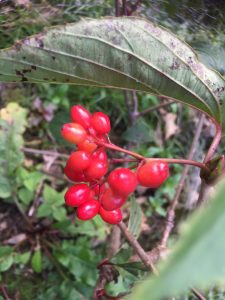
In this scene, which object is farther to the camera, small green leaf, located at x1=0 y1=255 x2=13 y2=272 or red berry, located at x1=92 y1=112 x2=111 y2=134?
small green leaf, located at x1=0 y1=255 x2=13 y2=272

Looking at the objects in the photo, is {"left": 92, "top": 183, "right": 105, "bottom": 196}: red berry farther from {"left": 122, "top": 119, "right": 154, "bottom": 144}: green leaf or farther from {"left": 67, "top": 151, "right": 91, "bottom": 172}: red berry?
{"left": 122, "top": 119, "right": 154, "bottom": 144}: green leaf

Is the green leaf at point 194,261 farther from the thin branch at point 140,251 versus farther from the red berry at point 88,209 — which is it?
the thin branch at point 140,251

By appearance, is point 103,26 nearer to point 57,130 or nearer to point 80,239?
point 57,130

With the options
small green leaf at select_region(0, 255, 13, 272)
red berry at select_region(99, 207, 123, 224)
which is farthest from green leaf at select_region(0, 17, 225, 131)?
small green leaf at select_region(0, 255, 13, 272)

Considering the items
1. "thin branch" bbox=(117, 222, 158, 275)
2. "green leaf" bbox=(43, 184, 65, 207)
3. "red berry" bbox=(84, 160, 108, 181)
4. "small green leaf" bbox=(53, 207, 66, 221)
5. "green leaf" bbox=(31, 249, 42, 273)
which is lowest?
"green leaf" bbox=(31, 249, 42, 273)

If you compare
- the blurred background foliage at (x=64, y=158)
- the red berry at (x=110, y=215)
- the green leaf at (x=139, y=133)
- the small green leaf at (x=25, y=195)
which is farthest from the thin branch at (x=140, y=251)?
the small green leaf at (x=25, y=195)

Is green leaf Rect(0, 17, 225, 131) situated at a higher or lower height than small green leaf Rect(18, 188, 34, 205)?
higher

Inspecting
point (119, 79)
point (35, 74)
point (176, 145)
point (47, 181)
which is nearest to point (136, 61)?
point (119, 79)

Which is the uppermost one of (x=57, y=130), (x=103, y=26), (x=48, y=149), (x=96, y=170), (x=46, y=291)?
(x=103, y=26)
